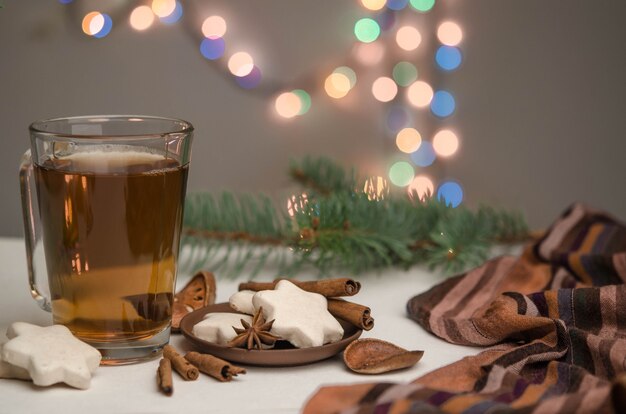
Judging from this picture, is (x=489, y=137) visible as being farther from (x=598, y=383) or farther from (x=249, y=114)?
(x=598, y=383)

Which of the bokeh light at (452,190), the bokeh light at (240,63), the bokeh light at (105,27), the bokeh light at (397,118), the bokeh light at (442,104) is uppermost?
the bokeh light at (105,27)

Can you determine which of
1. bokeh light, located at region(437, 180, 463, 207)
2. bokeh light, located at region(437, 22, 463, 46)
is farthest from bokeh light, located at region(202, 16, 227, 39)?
bokeh light, located at region(437, 180, 463, 207)

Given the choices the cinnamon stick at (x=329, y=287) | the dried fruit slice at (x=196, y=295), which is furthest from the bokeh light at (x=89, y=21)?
the cinnamon stick at (x=329, y=287)

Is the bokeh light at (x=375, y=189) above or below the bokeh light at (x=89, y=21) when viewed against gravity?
below

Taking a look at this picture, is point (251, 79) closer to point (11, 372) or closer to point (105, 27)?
point (105, 27)

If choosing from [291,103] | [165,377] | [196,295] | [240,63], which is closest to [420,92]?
[291,103]

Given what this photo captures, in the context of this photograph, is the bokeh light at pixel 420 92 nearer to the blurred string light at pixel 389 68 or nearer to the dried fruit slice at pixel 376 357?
the blurred string light at pixel 389 68
